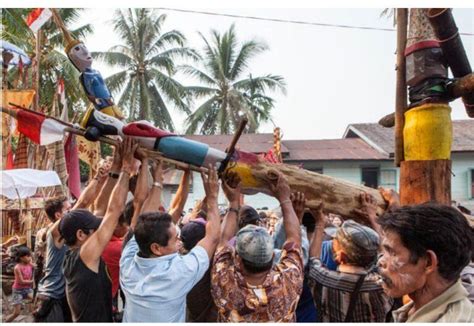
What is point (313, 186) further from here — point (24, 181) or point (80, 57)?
point (24, 181)

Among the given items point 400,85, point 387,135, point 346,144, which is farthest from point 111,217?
point 387,135

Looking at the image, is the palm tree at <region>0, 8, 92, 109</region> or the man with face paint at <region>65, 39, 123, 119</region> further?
the palm tree at <region>0, 8, 92, 109</region>

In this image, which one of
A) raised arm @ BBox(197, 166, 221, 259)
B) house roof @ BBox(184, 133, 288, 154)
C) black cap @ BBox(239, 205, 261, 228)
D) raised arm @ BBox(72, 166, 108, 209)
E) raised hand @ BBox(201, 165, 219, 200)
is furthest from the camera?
house roof @ BBox(184, 133, 288, 154)

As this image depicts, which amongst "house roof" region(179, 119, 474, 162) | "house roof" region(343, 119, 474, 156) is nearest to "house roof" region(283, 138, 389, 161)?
"house roof" region(179, 119, 474, 162)

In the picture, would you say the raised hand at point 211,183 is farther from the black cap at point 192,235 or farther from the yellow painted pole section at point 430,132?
the yellow painted pole section at point 430,132

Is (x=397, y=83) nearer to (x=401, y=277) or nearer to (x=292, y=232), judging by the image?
(x=292, y=232)

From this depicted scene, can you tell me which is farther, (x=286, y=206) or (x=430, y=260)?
(x=286, y=206)

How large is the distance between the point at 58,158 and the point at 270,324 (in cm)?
840

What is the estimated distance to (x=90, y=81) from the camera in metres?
3.43

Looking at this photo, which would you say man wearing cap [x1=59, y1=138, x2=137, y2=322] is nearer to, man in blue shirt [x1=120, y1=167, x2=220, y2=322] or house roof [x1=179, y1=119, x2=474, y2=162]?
man in blue shirt [x1=120, y1=167, x2=220, y2=322]

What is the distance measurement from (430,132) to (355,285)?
116 cm

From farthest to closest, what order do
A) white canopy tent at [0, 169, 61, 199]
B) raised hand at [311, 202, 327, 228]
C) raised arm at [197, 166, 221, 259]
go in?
white canopy tent at [0, 169, 61, 199], raised hand at [311, 202, 327, 228], raised arm at [197, 166, 221, 259]

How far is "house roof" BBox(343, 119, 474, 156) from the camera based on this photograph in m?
20.8

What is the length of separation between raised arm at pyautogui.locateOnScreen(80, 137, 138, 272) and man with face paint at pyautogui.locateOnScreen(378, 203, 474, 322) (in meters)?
1.62
